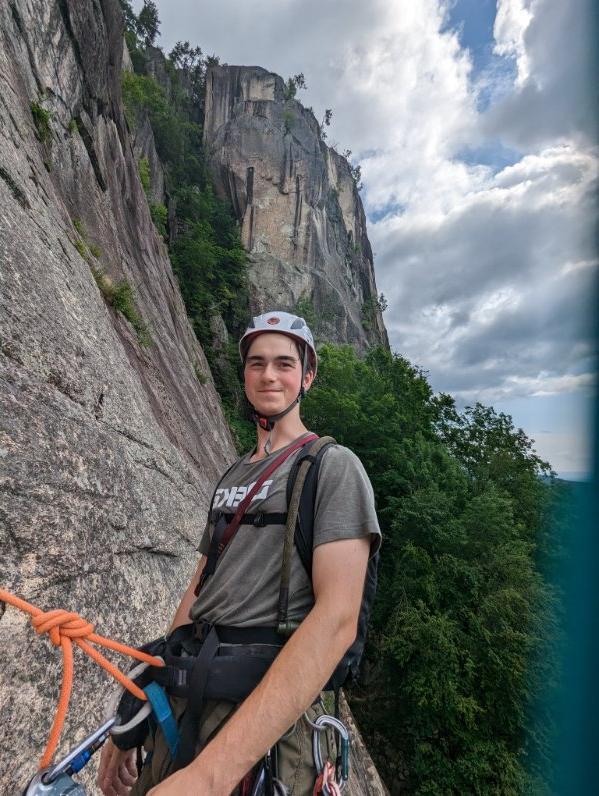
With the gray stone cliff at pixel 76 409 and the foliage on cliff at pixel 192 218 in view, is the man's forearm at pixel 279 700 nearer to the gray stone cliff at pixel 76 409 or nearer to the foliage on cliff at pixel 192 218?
the gray stone cliff at pixel 76 409

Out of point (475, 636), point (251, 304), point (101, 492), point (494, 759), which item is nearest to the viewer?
point (101, 492)

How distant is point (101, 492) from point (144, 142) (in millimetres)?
23181

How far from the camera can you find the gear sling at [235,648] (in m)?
1.13

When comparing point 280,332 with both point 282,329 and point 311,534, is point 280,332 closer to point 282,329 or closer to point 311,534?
point 282,329

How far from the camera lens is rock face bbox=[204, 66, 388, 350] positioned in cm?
3033

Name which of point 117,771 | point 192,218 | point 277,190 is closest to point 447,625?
point 117,771

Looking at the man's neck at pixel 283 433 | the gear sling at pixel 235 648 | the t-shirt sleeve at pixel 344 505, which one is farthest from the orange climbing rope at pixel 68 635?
the man's neck at pixel 283 433

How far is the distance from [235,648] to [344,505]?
0.51 m

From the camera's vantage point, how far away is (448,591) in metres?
12.8

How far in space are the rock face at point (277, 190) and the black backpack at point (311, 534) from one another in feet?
87.7

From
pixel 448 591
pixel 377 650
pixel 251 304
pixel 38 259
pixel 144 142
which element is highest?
pixel 144 142

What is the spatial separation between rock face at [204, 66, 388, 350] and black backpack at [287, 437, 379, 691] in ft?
87.7

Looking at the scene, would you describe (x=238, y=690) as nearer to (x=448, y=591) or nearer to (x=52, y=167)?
(x=52, y=167)

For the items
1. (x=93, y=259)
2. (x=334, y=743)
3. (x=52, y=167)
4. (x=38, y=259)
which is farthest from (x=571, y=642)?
(x=52, y=167)
